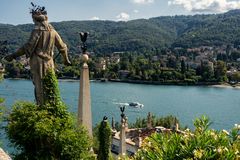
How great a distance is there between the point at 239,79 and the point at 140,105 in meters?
50.3

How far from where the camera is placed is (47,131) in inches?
245

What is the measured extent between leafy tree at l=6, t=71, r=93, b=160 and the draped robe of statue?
0.40 ft

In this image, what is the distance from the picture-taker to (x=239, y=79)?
10712cm

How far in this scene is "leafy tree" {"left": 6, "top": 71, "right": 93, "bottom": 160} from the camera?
20.6 feet

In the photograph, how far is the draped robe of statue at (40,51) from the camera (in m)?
6.46

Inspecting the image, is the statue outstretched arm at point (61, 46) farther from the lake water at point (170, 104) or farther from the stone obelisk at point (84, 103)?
the lake water at point (170, 104)

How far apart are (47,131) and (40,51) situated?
1106mm

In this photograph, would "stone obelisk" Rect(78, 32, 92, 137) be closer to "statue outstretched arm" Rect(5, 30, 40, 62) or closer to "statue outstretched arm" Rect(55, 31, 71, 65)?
"statue outstretched arm" Rect(55, 31, 71, 65)

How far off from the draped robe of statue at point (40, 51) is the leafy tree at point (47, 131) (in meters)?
0.12

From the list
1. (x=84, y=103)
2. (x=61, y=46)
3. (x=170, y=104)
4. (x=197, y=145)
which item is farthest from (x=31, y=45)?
(x=170, y=104)

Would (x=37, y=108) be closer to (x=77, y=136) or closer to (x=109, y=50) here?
(x=77, y=136)

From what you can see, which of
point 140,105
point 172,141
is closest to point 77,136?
point 172,141

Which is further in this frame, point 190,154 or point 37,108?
point 37,108

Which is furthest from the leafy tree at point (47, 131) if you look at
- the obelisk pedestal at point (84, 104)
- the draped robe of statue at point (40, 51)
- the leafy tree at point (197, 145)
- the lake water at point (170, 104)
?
the lake water at point (170, 104)
